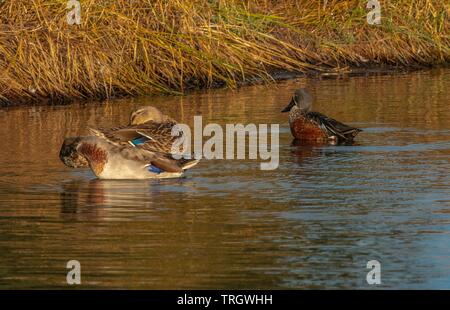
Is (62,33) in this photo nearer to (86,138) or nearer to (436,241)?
(86,138)

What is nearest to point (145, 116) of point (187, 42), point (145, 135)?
point (145, 135)

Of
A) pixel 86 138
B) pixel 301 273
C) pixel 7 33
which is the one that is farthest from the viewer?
pixel 7 33

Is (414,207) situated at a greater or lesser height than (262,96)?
lesser

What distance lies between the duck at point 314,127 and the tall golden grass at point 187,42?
3.64 m

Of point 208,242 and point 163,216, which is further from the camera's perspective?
point 163,216

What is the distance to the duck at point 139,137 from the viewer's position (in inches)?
438

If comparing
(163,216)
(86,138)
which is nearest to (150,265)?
(163,216)

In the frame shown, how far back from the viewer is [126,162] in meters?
10.8

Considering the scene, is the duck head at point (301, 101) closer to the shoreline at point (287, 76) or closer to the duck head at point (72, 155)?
the duck head at point (72, 155)

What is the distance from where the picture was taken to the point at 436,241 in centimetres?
851

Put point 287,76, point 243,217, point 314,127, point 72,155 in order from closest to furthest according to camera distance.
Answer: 1. point 243,217
2. point 72,155
3. point 314,127
4. point 287,76

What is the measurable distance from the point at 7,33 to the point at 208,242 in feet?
26.6

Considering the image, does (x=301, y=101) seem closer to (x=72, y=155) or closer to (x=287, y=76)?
(x=72, y=155)

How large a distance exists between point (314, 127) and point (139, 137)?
2529mm
